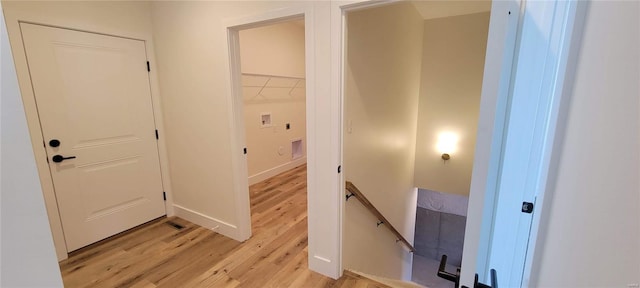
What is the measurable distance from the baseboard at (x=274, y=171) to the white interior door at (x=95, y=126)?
1.56m

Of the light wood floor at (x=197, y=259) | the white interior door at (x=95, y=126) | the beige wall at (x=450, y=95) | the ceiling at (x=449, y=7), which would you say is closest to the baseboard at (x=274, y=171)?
the light wood floor at (x=197, y=259)

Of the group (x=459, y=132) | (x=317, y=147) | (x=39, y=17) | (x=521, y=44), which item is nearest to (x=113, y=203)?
(x=39, y=17)

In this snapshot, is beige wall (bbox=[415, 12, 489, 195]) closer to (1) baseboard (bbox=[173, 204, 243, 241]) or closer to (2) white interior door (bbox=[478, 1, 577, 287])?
(1) baseboard (bbox=[173, 204, 243, 241])

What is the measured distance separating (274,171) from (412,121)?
8.21 feet

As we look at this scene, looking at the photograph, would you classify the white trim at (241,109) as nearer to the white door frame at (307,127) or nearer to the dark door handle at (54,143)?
the white door frame at (307,127)

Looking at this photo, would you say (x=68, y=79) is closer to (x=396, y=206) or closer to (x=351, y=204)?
(x=351, y=204)

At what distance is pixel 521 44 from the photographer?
0.77 metres

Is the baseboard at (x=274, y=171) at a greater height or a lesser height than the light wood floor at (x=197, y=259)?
greater

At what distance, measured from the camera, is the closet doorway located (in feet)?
12.5

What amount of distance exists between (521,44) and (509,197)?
0.48 metres

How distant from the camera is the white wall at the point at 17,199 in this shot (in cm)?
57

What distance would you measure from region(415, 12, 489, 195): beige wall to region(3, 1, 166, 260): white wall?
3769mm

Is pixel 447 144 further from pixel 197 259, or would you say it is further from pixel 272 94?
pixel 197 259

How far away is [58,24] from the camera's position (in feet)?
6.98
